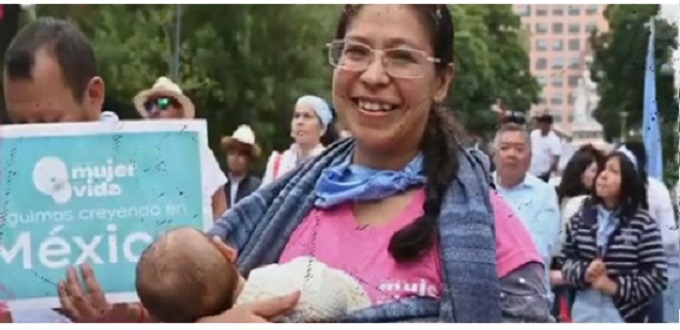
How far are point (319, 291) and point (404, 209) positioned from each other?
26 cm

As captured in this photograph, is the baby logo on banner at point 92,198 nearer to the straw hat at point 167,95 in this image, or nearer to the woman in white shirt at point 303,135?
the straw hat at point 167,95

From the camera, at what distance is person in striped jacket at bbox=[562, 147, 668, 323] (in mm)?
2660

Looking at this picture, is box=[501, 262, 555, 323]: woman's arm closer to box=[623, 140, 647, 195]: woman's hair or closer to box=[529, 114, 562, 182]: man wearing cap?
box=[529, 114, 562, 182]: man wearing cap

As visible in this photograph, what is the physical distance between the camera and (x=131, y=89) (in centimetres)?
262

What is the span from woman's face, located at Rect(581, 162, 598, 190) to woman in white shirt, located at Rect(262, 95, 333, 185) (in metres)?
0.59

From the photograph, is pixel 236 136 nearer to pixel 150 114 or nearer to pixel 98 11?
pixel 150 114

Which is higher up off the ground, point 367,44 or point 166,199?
point 367,44

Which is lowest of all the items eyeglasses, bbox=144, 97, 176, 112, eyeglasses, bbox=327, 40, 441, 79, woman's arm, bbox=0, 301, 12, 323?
woman's arm, bbox=0, 301, 12, 323

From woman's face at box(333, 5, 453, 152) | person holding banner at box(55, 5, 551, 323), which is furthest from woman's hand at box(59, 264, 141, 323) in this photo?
woman's face at box(333, 5, 453, 152)

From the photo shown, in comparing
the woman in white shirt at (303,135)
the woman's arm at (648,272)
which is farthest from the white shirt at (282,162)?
the woman's arm at (648,272)

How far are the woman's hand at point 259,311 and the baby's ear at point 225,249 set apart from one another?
11 cm

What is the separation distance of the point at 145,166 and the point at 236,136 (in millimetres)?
214

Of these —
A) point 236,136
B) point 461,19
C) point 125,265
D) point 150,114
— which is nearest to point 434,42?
point 461,19

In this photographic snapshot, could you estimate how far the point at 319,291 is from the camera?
256cm
